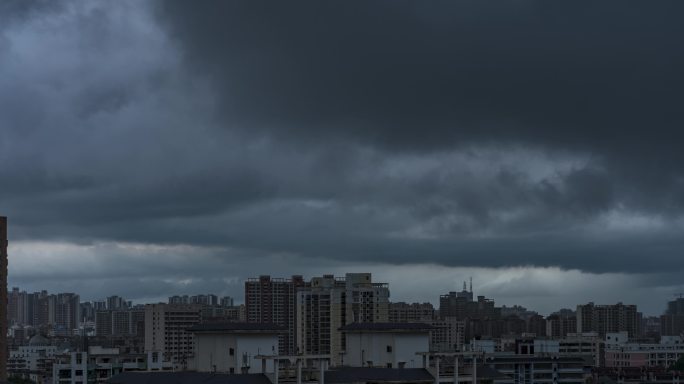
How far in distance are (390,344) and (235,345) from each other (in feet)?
39.4

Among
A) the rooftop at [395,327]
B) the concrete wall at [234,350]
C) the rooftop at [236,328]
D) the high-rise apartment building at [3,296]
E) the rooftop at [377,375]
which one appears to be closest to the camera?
the rooftop at [377,375]

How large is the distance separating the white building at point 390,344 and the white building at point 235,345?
24.8 ft

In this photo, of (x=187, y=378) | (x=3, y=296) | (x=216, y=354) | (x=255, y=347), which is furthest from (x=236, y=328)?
(x=3, y=296)

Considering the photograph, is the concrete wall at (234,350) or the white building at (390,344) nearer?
the concrete wall at (234,350)

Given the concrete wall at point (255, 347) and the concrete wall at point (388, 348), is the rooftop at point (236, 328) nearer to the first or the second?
the concrete wall at point (255, 347)

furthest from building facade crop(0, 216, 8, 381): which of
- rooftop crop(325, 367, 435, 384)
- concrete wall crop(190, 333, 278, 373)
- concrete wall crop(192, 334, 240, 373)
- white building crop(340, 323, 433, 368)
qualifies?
rooftop crop(325, 367, 435, 384)

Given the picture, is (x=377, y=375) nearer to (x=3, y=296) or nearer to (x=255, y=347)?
(x=255, y=347)

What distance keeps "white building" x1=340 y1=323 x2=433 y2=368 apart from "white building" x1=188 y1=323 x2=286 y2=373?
7569 millimetres

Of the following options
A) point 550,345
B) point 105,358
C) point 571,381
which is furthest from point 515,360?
point 105,358

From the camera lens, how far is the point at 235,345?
86.1 m

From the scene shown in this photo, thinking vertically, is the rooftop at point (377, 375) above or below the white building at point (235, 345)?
below

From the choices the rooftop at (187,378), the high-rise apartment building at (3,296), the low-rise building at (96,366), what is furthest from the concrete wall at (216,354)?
the low-rise building at (96,366)

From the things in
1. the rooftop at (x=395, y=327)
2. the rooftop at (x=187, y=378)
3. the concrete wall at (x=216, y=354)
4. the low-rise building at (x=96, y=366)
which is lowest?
the low-rise building at (x=96, y=366)

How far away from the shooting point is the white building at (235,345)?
85688mm
